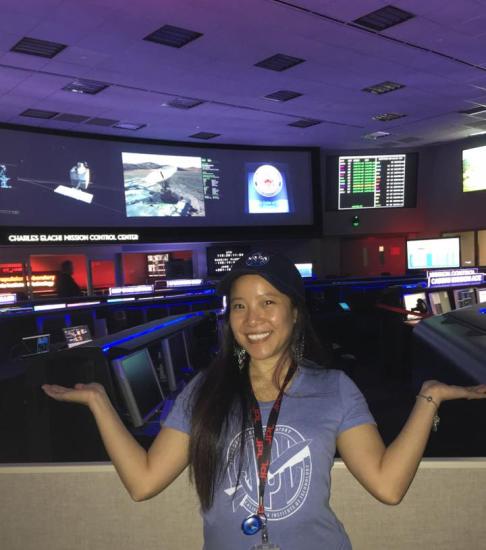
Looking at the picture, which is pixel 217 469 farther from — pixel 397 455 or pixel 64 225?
pixel 64 225

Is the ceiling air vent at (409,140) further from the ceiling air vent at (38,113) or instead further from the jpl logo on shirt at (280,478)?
the jpl logo on shirt at (280,478)

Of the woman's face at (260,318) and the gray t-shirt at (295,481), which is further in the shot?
the woman's face at (260,318)

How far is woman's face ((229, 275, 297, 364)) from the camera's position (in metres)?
1.34

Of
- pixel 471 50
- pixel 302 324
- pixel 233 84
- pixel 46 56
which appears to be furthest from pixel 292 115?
pixel 302 324

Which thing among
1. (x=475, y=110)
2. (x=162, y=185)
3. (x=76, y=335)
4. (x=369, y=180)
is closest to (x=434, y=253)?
(x=475, y=110)

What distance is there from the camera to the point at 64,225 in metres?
10.4

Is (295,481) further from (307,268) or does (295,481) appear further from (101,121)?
(307,268)

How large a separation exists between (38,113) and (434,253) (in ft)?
22.8

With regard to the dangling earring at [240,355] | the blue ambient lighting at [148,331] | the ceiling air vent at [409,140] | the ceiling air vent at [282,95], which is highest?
the ceiling air vent at [282,95]

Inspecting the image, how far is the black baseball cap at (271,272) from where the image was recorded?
4.32 feet

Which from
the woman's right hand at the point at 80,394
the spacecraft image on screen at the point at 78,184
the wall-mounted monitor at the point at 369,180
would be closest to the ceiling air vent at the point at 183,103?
the spacecraft image on screen at the point at 78,184

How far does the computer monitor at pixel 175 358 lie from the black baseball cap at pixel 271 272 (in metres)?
2.29

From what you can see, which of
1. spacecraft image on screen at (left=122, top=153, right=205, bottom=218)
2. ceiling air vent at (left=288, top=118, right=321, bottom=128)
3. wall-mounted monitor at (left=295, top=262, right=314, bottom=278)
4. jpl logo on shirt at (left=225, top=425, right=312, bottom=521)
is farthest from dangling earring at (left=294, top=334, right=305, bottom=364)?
wall-mounted monitor at (left=295, top=262, right=314, bottom=278)

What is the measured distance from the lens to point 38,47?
20.4ft
